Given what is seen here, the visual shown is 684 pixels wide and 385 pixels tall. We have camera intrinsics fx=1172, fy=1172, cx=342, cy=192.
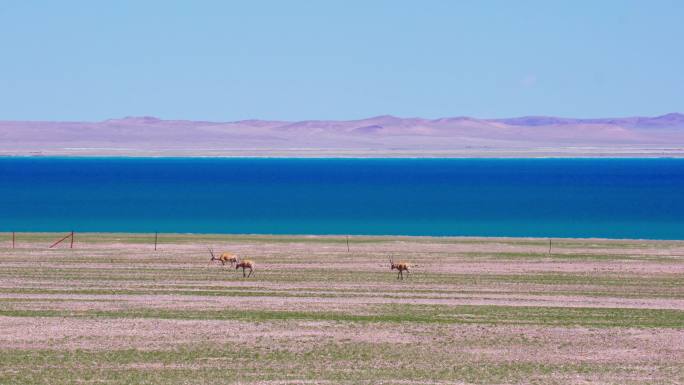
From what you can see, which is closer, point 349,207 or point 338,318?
point 338,318

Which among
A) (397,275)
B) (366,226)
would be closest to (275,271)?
(397,275)

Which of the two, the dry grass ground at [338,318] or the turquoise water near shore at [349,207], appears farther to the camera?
the turquoise water near shore at [349,207]

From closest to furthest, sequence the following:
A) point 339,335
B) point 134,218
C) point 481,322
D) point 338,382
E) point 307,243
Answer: point 338,382, point 339,335, point 481,322, point 307,243, point 134,218

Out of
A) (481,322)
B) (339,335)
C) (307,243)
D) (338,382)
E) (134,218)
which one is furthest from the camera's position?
(134,218)

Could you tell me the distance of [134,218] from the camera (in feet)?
288

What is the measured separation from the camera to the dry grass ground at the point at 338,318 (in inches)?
995

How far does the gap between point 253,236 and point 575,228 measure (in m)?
25.4

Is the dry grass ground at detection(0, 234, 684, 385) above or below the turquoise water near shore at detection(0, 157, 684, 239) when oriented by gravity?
above

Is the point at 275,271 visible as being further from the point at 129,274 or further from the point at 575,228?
the point at 575,228

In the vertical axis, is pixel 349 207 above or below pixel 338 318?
below

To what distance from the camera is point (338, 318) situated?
32312mm

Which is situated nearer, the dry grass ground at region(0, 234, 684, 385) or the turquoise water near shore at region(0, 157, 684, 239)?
the dry grass ground at region(0, 234, 684, 385)

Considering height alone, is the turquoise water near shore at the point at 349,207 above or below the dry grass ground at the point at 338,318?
below

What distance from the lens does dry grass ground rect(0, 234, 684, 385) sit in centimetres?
2528
